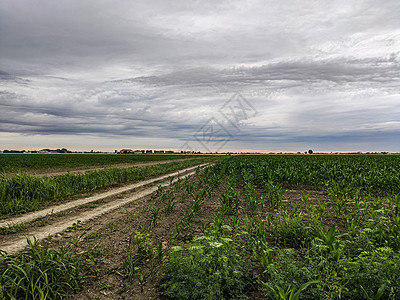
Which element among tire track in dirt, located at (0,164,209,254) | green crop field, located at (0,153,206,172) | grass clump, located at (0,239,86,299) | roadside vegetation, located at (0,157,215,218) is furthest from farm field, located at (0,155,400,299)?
green crop field, located at (0,153,206,172)

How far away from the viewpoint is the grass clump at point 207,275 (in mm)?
3309

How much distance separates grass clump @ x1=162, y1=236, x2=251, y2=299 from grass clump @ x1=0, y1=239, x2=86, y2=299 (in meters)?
1.50

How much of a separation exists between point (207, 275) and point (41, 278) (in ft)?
8.44

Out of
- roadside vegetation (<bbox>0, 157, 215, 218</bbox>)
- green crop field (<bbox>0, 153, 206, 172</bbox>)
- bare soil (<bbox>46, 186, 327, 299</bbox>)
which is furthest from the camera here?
green crop field (<bbox>0, 153, 206, 172</bbox>)

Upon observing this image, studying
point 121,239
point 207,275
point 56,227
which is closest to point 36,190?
point 56,227

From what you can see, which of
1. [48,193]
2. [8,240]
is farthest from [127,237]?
[48,193]

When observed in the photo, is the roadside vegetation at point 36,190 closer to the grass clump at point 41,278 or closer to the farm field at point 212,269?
the farm field at point 212,269

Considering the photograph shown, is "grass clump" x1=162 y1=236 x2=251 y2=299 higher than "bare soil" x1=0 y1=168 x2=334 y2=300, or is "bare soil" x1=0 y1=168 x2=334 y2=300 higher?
"grass clump" x1=162 y1=236 x2=251 y2=299

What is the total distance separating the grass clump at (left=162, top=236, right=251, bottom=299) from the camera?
3.31 metres

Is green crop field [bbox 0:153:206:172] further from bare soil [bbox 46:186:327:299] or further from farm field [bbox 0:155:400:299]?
farm field [bbox 0:155:400:299]

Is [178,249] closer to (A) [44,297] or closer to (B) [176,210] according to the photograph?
(A) [44,297]

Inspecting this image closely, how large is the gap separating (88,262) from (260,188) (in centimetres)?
1002

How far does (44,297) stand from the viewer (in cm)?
335

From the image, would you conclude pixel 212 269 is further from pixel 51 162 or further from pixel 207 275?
pixel 51 162
